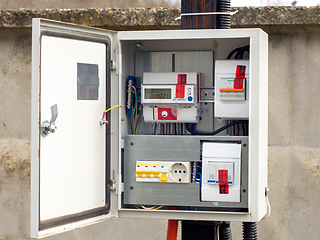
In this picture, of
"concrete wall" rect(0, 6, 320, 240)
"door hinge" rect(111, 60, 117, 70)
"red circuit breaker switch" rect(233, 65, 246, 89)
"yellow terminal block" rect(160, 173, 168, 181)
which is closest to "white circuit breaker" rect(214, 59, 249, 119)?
"red circuit breaker switch" rect(233, 65, 246, 89)

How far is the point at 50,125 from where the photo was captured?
1673mm

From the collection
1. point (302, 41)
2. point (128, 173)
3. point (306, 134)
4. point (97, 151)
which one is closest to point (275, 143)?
point (306, 134)

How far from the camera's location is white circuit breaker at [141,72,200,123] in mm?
2203

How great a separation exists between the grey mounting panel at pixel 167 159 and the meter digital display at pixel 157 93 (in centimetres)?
23

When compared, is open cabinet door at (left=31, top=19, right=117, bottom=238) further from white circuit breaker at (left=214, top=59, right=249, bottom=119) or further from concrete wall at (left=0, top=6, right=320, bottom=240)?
concrete wall at (left=0, top=6, right=320, bottom=240)

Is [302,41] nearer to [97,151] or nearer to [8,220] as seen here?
[97,151]

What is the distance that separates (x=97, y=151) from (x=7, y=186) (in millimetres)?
2214

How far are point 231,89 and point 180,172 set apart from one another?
48cm

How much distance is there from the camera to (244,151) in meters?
2.05

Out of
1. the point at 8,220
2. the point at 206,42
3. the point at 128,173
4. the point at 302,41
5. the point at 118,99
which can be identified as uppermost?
the point at 302,41

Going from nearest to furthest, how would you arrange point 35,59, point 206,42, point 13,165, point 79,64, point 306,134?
point 35,59 → point 79,64 → point 206,42 → point 306,134 → point 13,165

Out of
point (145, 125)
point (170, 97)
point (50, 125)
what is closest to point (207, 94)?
point (170, 97)

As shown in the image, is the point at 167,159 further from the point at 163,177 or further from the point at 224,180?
the point at 224,180

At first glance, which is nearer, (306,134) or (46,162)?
(46,162)
